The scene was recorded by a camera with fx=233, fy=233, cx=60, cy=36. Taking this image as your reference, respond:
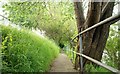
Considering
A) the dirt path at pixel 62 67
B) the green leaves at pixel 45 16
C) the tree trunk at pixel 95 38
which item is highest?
the green leaves at pixel 45 16

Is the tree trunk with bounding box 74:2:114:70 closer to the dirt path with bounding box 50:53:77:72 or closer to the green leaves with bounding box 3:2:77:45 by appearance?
the dirt path with bounding box 50:53:77:72

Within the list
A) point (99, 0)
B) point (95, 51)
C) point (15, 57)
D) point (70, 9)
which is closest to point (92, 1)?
point (99, 0)

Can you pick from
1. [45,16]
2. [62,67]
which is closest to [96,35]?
[62,67]

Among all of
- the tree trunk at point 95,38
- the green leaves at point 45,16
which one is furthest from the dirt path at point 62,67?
the green leaves at point 45,16

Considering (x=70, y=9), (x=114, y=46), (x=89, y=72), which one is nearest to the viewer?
(x=89, y=72)

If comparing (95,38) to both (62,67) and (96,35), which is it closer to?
(96,35)

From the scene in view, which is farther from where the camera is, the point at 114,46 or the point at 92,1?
the point at 114,46

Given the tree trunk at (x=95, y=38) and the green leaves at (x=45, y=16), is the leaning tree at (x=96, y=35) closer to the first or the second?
the tree trunk at (x=95, y=38)

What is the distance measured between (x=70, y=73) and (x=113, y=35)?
4.82 ft

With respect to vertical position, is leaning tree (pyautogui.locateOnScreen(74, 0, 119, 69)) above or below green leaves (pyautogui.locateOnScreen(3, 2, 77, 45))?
below

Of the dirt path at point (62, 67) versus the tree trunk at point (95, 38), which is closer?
the tree trunk at point (95, 38)

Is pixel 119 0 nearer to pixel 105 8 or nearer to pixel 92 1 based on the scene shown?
pixel 105 8

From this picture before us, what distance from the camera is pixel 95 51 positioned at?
5.22 meters

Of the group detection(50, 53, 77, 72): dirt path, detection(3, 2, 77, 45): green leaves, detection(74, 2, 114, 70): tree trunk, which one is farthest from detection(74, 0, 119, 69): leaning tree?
detection(3, 2, 77, 45): green leaves
